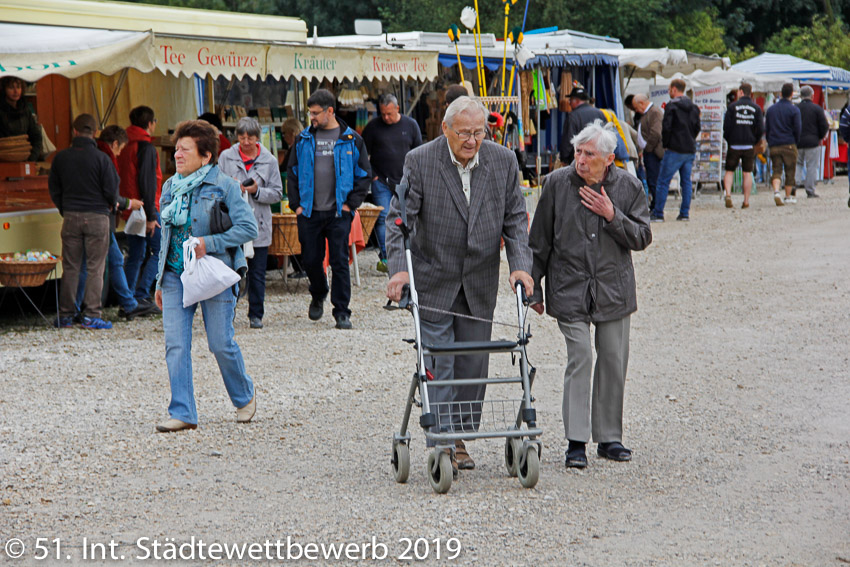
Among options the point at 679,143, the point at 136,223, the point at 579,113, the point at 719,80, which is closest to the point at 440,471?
the point at 136,223

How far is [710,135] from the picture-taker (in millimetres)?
21234

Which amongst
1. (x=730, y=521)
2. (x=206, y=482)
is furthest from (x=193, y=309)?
(x=730, y=521)

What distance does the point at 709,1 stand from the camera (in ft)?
129

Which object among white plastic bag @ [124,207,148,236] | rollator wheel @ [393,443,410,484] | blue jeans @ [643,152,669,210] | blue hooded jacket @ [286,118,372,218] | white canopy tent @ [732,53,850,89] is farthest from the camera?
white canopy tent @ [732,53,850,89]

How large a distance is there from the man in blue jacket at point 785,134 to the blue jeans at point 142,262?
40.6 feet

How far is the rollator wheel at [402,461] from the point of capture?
17.8 feet

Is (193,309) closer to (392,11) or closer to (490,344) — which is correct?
(490,344)

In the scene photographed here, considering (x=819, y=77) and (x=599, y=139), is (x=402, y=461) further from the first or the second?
(x=819, y=77)

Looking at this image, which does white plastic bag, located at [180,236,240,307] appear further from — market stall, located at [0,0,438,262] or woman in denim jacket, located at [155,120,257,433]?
market stall, located at [0,0,438,262]

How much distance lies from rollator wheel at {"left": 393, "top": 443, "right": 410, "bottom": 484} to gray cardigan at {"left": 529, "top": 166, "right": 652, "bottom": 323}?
0.99 metres

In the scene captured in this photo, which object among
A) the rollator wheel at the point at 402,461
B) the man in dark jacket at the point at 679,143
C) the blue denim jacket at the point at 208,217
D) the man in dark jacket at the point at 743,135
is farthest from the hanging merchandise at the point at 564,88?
the rollator wheel at the point at 402,461

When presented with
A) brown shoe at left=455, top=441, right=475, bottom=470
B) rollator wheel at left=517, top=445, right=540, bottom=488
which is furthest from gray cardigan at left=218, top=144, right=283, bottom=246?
rollator wheel at left=517, top=445, right=540, bottom=488

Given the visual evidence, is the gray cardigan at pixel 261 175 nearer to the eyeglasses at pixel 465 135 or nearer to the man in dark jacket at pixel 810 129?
the eyeglasses at pixel 465 135

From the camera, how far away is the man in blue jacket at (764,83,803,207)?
20203 mm
